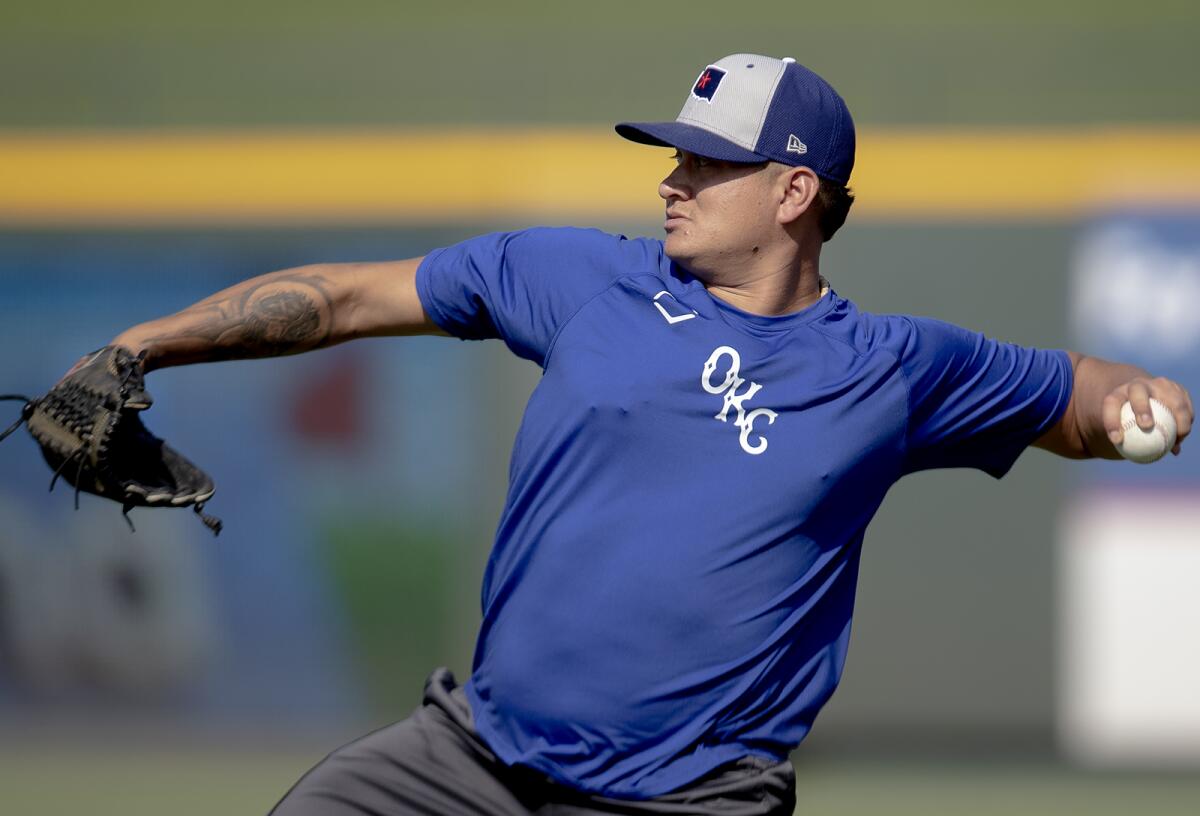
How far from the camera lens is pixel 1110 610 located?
6.21m

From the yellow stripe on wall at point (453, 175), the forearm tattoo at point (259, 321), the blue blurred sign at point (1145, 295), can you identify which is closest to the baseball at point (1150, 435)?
the forearm tattoo at point (259, 321)

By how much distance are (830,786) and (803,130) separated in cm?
388

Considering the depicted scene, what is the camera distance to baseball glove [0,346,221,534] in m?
2.67

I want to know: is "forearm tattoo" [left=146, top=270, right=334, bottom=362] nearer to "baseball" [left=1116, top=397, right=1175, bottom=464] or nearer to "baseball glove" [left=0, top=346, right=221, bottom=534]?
"baseball glove" [left=0, top=346, right=221, bottom=534]

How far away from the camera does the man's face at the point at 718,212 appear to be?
294 cm

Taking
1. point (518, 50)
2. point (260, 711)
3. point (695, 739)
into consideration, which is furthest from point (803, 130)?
point (260, 711)

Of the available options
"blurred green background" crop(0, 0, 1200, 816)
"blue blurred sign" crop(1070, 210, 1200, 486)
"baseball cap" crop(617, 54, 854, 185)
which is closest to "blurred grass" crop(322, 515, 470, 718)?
"blurred green background" crop(0, 0, 1200, 816)

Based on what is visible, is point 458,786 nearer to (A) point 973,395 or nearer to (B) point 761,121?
(A) point 973,395

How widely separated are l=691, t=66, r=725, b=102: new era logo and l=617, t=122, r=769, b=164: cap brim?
86 millimetres

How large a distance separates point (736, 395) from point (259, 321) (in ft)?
2.95

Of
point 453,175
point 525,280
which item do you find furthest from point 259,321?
point 453,175

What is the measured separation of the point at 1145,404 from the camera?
113 inches

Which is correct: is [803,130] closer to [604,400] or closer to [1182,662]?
[604,400]

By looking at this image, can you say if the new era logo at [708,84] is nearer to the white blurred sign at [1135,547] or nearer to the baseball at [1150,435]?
the baseball at [1150,435]
